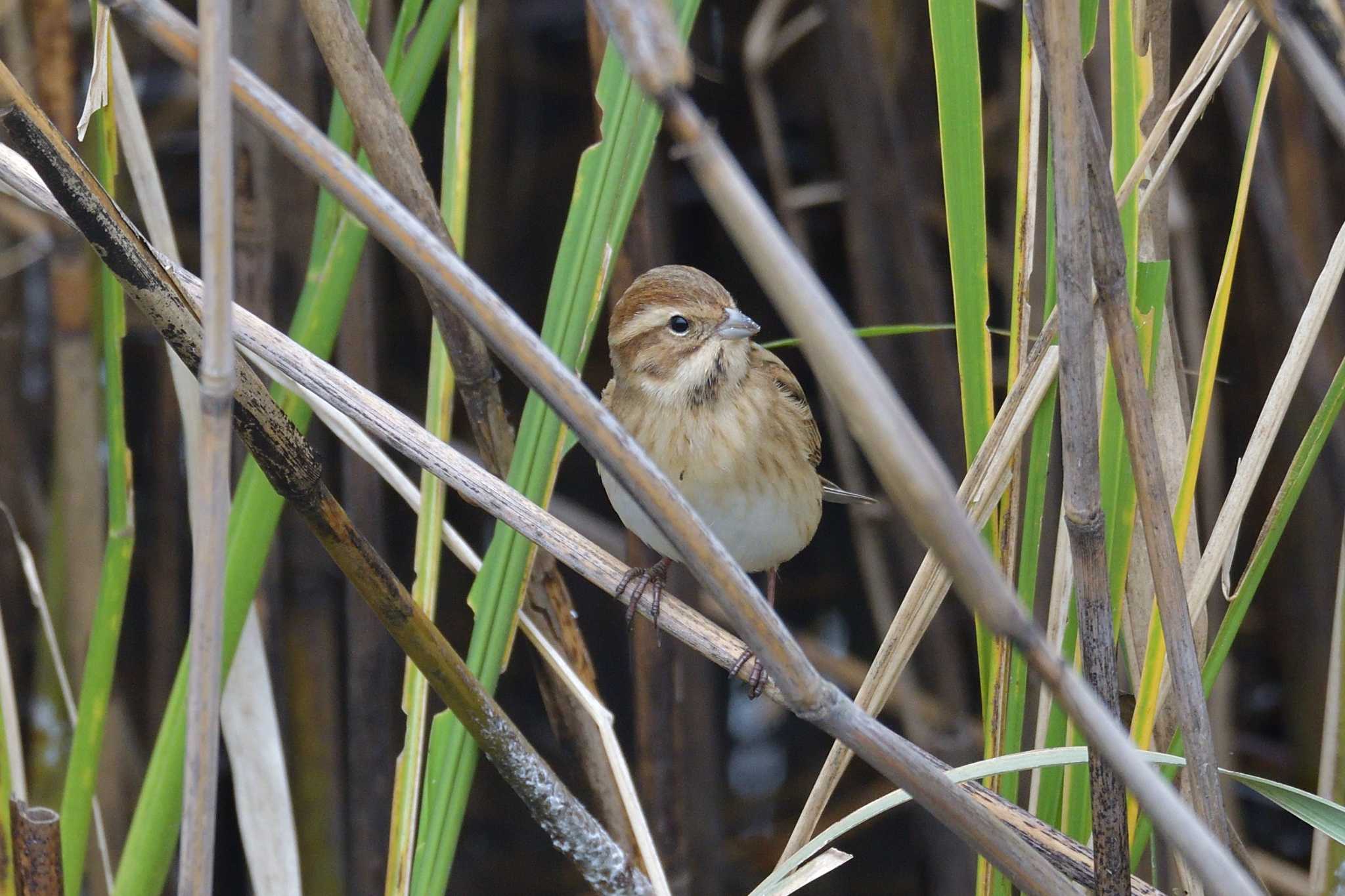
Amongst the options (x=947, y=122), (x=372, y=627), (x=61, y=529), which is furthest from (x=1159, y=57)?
(x=61, y=529)

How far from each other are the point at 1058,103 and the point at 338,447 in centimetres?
232

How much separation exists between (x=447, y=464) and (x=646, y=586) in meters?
0.67

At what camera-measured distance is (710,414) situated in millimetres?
2336

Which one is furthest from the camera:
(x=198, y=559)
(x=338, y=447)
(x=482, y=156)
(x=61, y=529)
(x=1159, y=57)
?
(x=482, y=156)

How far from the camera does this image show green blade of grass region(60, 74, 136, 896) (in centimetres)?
168

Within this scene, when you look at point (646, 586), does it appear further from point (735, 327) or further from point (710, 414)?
point (735, 327)

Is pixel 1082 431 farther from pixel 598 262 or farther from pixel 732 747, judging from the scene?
pixel 732 747

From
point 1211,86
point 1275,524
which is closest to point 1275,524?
point 1275,524

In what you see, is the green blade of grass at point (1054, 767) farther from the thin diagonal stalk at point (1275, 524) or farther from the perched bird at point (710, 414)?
the perched bird at point (710, 414)

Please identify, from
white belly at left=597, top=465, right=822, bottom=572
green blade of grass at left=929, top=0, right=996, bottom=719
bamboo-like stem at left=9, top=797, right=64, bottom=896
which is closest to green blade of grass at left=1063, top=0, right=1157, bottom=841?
green blade of grass at left=929, top=0, right=996, bottom=719

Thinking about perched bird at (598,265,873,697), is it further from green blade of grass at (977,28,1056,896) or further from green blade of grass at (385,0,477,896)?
green blade of grass at (977,28,1056,896)

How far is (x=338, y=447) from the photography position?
3.17 meters

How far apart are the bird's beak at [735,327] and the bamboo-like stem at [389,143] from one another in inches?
17.6

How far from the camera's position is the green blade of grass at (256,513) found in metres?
1.65
